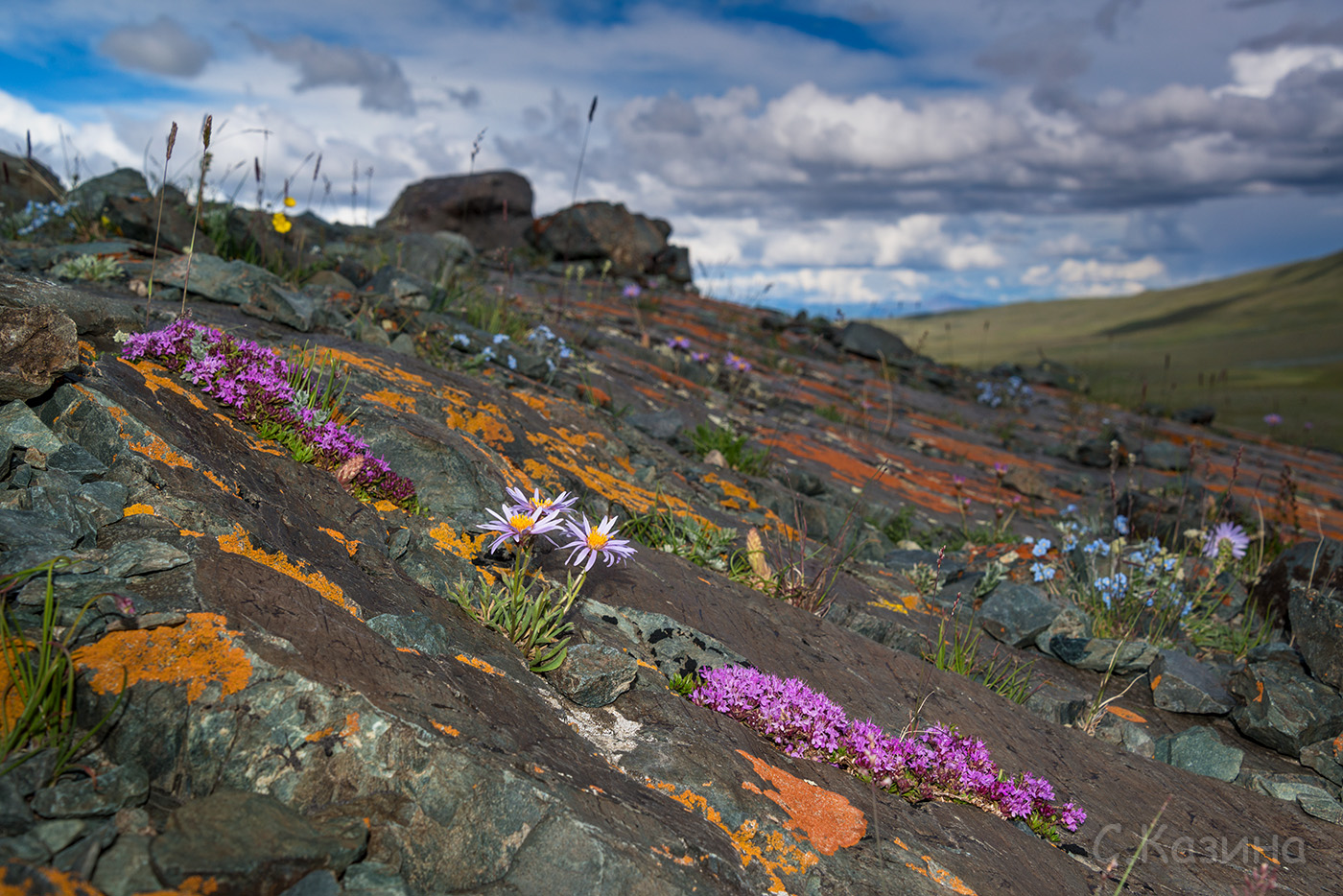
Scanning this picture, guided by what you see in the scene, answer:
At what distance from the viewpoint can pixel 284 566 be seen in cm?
228

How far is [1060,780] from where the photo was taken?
315cm

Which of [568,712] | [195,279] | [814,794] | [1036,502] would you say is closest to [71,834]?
[568,712]

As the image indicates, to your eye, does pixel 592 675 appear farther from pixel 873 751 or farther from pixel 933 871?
pixel 933 871

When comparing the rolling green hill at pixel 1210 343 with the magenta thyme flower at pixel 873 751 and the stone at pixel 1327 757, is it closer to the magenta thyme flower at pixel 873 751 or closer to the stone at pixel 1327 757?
the stone at pixel 1327 757

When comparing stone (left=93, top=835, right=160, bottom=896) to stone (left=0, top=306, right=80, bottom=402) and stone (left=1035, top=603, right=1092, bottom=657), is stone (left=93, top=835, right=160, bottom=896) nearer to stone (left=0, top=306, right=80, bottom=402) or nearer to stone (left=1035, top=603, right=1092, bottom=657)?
stone (left=0, top=306, right=80, bottom=402)

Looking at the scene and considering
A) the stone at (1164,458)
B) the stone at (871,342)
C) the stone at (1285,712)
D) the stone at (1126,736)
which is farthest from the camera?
the stone at (871,342)

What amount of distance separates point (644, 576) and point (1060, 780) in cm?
190

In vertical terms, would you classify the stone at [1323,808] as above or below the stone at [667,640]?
below

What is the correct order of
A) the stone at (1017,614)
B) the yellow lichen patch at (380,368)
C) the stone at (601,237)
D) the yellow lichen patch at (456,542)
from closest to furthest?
1. the yellow lichen patch at (456,542)
2. the yellow lichen patch at (380,368)
3. the stone at (1017,614)
4. the stone at (601,237)

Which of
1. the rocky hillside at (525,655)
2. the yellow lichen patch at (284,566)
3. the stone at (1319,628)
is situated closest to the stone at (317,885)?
the rocky hillside at (525,655)

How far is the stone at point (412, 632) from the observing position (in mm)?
2242

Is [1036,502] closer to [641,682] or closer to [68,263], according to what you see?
[641,682]

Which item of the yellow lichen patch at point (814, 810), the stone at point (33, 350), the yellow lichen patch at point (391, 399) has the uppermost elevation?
the stone at point (33, 350)

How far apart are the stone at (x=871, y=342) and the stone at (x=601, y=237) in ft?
17.1
